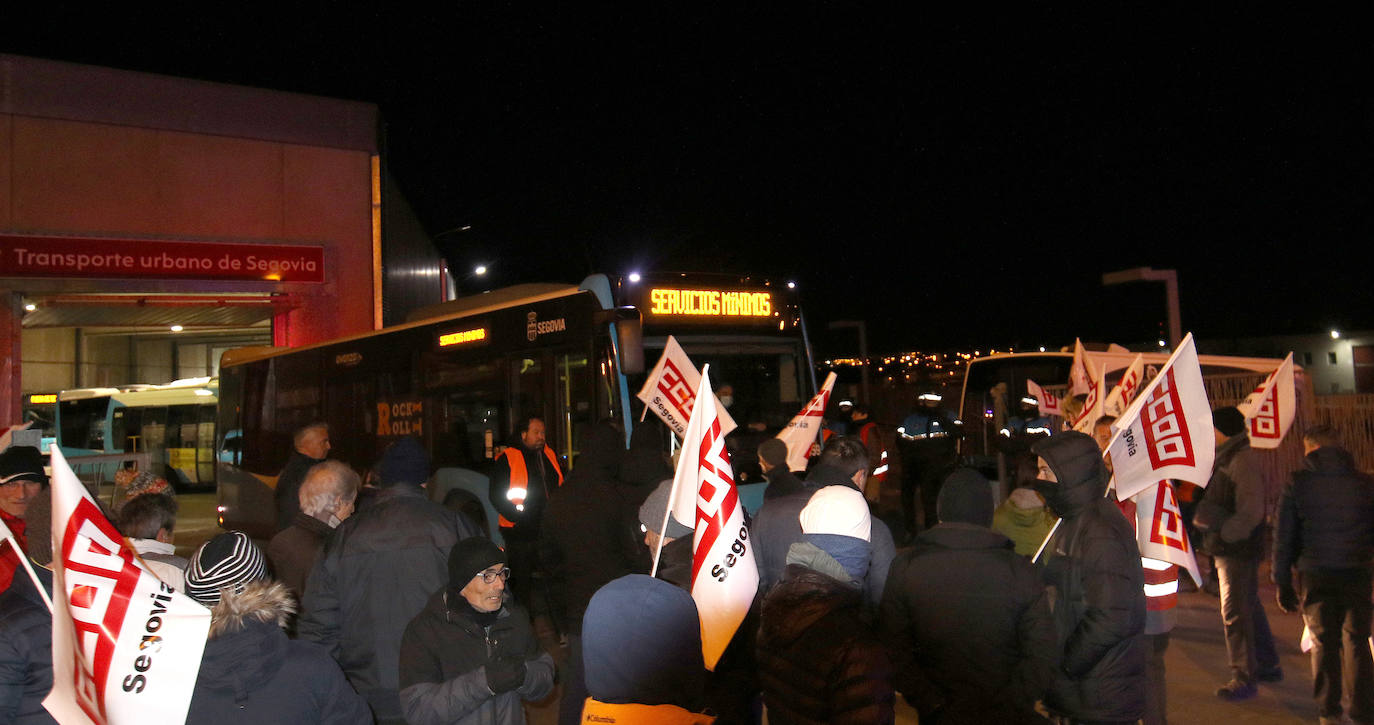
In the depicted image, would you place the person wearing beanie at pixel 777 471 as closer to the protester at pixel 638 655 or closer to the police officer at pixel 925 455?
the protester at pixel 638 655

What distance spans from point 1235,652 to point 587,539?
14.7 feet

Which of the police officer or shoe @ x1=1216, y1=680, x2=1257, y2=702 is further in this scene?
the police officer

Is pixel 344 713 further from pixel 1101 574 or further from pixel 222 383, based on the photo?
pixel 222 383

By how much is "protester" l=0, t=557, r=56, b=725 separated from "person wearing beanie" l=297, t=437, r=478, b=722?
106cm

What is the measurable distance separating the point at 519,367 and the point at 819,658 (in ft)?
26.0

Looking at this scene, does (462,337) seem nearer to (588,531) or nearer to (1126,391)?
(588,531)

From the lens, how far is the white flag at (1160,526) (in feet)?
16.7

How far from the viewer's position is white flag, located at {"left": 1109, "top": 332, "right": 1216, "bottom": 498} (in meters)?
4.66

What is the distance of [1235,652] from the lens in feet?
21.5

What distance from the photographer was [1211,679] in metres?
6.95

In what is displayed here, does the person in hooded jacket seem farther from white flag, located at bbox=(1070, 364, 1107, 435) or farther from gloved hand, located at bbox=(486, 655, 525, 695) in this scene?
white flag, located at bbox=(1070, 364, 1107, 435)

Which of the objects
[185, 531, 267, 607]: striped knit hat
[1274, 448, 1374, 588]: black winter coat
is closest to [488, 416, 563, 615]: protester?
[185, 531, 267, 607]: striped knit hat

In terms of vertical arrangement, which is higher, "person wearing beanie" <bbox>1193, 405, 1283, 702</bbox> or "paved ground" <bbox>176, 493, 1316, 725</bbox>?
"person wearing beanie" <bbox>1193, 405, 1283, 702</bbox>

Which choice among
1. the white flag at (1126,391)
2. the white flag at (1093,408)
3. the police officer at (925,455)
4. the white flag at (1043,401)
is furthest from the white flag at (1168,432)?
the white flag at (1043,401)
